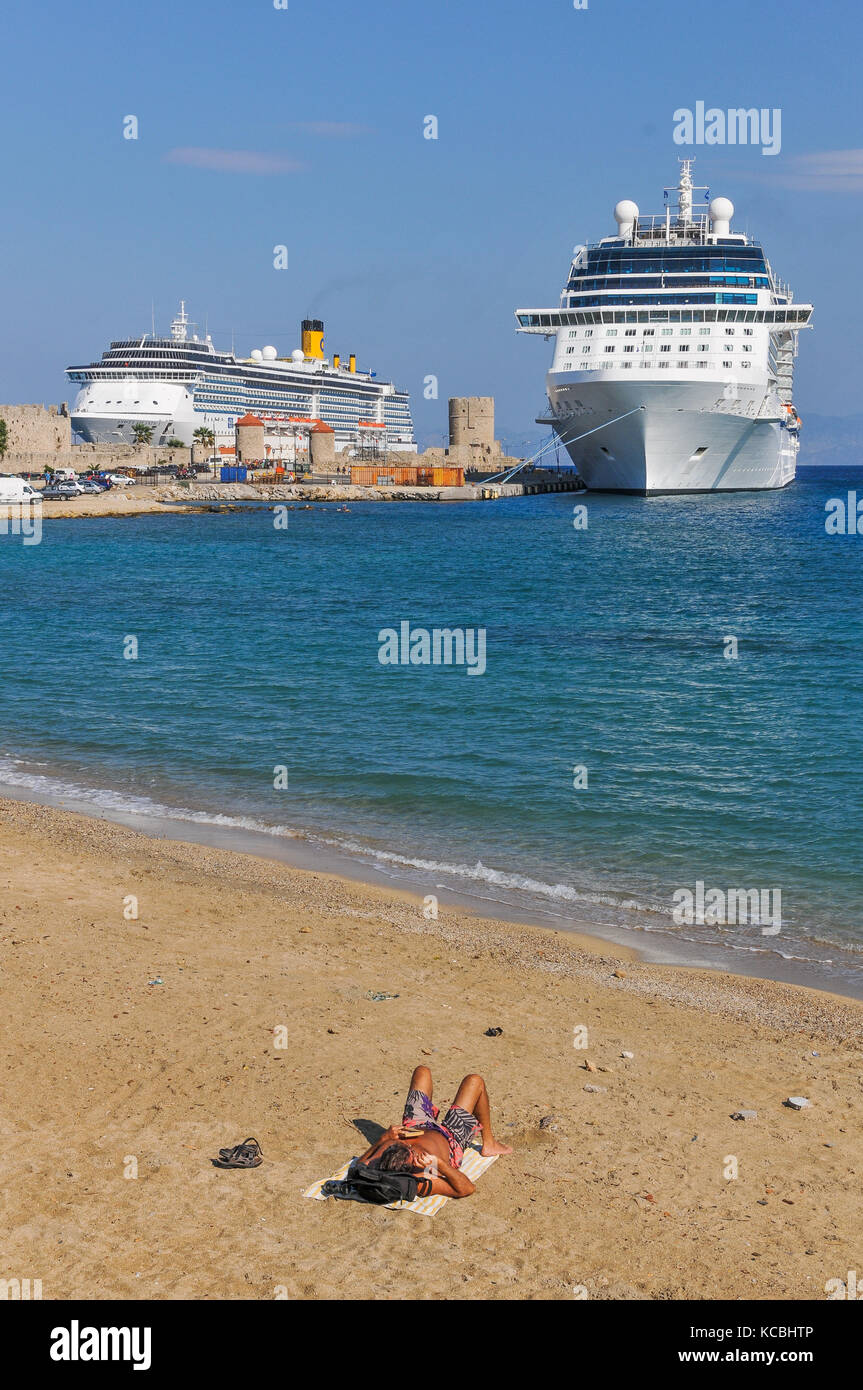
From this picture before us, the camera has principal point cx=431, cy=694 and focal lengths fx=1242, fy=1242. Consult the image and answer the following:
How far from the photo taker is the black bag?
5.97 metres

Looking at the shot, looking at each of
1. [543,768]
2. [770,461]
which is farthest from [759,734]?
[770,461]

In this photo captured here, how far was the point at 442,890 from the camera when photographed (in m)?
12.1

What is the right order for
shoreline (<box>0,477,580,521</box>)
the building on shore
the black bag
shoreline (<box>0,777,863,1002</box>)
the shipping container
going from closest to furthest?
the black bag < shoreline (<box>0,777,863,1002</box>) < shoreline (<box>0,477,580,521</box>) < the building on shore < the shipping container

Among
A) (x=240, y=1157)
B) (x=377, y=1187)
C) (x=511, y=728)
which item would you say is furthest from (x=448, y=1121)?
(x=511, y=728)

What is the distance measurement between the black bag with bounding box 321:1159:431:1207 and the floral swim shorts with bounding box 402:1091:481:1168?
0.81ft

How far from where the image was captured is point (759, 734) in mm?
19562

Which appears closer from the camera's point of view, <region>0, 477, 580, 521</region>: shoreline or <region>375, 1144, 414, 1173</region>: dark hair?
<region>375, 1144, 414, 1173</region>: dark hair

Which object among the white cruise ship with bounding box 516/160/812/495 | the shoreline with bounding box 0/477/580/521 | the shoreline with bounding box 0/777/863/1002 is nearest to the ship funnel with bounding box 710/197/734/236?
the white cruise ship with bounding box 516/160/812/495

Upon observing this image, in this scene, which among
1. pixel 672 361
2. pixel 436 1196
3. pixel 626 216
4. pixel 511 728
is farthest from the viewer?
pixel 626 216

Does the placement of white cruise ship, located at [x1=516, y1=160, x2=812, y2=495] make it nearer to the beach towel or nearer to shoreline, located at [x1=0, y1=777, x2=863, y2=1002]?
shoreline, located at [x1=0, y1=777, x2=863, y2=1002]

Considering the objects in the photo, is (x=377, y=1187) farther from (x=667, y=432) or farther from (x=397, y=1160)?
(x=667, y=432)

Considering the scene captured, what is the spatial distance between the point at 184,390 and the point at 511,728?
374 feet

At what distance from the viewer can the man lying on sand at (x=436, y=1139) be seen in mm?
6055

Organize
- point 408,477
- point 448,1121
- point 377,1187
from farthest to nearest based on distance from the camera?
point 408,477 < point 448,1121 < point 377,1187
